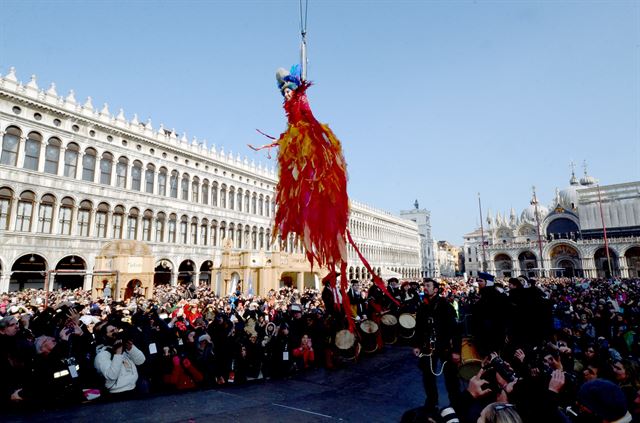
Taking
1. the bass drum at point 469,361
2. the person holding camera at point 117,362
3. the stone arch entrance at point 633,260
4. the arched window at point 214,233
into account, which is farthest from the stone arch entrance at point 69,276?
the stone arch entrance at point 633,260

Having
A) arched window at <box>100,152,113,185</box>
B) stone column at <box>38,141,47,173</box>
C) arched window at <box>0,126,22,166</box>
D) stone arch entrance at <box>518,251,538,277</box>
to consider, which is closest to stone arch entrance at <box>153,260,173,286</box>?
arched window at <box>100,152,113,185</box>

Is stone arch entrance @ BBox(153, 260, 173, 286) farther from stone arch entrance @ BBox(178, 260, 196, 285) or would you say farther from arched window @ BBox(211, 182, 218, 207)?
arched window @ BBox(211, 182, 218, 207)

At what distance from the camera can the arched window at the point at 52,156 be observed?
24656mm

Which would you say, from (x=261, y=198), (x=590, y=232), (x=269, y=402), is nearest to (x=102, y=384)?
(x=269, y=402)

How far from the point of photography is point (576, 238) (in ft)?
206

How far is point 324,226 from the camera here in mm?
6039

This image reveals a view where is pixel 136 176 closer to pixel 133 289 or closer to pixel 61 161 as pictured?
pixel 61 161

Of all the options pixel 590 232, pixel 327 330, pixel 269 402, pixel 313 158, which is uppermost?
pixel 590 232

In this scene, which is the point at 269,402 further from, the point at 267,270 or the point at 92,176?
the point at 92,176

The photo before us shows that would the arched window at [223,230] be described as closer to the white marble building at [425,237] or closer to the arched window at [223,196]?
the arched window at [223,196]

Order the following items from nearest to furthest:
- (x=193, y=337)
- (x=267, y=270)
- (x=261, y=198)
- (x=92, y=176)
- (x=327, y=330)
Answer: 1. (x=193, y=337)
2. (x=327, y=330)
3. (x=267, y=270)
4. (x=92, y=176)
5. (x=261, y=198)

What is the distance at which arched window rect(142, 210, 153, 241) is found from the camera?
2977 cm

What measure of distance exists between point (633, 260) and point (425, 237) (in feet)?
148

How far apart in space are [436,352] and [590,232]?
74.1 meters
